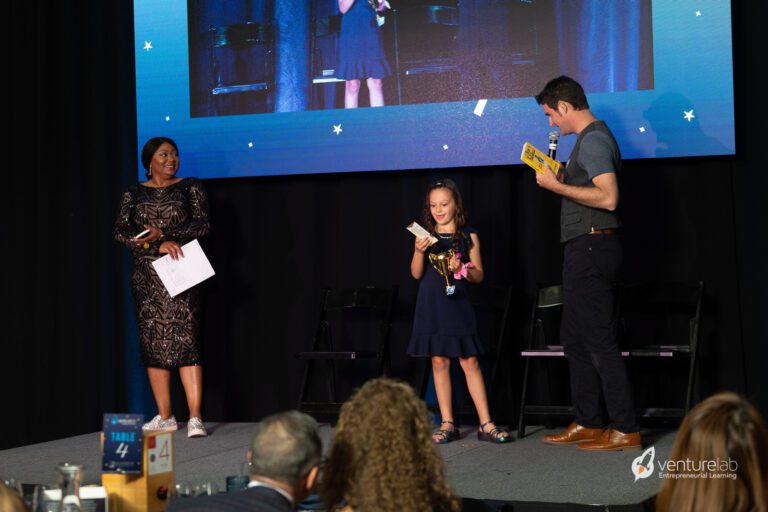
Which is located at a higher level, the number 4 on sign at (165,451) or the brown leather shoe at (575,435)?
the number 4 on sign at (165,451)

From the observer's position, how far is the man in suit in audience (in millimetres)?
1925

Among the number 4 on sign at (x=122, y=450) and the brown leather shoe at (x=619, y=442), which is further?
the brown leather shoe at (x=619, y=442)

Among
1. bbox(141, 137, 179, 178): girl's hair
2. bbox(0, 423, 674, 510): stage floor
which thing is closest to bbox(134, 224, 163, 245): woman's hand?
bbox(141, 137, 179, 178): girl's hair

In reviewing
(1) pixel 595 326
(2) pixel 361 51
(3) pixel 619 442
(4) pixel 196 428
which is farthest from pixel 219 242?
(3) pixel 619 442

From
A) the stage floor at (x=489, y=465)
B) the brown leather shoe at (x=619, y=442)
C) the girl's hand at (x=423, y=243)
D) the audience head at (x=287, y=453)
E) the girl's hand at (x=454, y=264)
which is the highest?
the girl's hand at (x=423, y=243)

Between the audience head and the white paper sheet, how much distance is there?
326 cm

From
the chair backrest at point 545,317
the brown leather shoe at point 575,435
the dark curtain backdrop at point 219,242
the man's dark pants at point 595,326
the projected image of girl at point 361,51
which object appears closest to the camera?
the man's dark pants at point 595,326

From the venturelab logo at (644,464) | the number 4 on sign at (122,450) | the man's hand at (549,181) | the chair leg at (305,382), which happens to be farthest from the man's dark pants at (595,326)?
the number 4 on sign at (122,450)

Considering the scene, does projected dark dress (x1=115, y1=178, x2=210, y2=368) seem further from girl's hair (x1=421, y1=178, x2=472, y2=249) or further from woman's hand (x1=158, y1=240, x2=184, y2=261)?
girl's hair (x1=421, y1=178, x2=472, y2=249)

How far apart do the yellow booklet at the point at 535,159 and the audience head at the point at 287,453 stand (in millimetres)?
2402

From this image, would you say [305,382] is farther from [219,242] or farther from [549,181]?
[549,181]

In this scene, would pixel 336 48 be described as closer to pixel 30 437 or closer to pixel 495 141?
pixel 495 141

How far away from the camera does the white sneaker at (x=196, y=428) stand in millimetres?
Answer: 5129

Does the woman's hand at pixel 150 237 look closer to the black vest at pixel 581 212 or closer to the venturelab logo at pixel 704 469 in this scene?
the black vest at pixel 581 212
